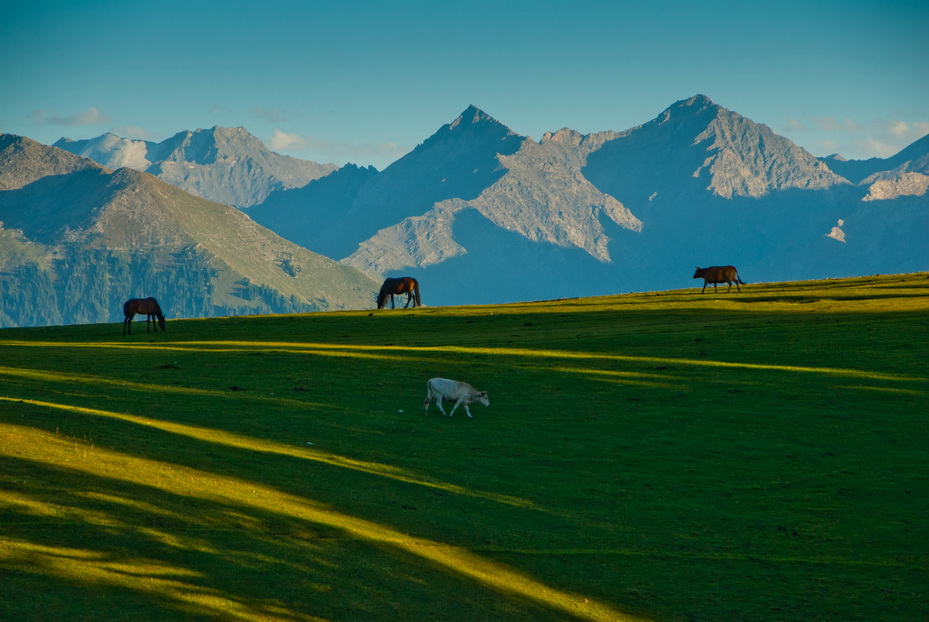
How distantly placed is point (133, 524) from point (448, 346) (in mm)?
34290

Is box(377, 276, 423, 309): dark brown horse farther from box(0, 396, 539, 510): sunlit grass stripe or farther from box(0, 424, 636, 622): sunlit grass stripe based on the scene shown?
box(0, 424, 636, 622): sunlit grass stripe

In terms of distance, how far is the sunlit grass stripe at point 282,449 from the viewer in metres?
24.2

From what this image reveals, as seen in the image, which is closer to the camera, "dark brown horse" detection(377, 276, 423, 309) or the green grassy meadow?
the green grassy meadow

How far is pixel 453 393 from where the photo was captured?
3428 centimetres

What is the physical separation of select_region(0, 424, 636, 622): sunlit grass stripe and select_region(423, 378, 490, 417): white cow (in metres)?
12.9

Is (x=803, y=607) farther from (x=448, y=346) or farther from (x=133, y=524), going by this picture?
(x=448, y=346)

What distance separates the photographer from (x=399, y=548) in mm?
19125

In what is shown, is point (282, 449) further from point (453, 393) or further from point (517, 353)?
point (517, 353)

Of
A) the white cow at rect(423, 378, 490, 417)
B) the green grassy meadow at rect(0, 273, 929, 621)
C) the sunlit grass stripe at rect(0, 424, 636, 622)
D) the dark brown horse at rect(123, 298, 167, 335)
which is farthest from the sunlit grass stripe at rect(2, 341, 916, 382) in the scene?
the sunlit grass stripe at rect(0, 424, 636, 622)

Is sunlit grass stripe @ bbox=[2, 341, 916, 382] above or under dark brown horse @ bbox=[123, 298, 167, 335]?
under

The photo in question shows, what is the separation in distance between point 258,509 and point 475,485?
704cm

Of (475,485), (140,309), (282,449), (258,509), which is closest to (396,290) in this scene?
(140,309)

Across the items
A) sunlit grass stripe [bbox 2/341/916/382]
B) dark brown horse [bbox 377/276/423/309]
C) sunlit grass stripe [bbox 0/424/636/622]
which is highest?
dark brown horse [bbox 377/276/423/309]

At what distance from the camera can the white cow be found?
34250 mm
